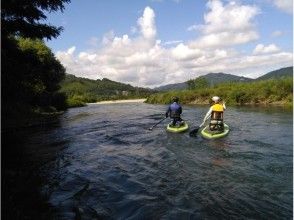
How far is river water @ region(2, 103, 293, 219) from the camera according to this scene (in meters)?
8.50

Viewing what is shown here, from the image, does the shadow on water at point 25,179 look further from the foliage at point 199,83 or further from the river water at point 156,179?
the foliage at point 199,83

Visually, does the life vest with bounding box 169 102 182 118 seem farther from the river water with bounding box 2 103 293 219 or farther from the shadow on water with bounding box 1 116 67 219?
the shadow on water with bounding box 1 116 67 219

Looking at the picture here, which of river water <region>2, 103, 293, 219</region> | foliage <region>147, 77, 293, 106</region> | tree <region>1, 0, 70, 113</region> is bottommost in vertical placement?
river water <region>2, 103, 293, 219</region>

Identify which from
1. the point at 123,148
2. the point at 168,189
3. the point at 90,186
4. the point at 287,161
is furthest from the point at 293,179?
the point at 123,148

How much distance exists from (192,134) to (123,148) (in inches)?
165

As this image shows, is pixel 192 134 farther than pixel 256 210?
Yes

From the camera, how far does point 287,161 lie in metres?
12.8

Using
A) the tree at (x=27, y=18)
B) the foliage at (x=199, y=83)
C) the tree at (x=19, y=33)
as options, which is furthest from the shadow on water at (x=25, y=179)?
the foliage at (x=199, y=83)

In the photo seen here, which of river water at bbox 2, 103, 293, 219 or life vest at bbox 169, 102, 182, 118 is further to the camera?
life vest at bbox 169, 102, 182, 118

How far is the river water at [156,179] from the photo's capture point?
8500 mm

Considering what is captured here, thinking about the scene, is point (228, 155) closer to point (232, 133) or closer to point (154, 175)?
point (154, 175)

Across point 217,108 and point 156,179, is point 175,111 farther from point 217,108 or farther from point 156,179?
point 156,179

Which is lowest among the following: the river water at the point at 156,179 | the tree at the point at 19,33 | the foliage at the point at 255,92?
the river water at the point at 156,179

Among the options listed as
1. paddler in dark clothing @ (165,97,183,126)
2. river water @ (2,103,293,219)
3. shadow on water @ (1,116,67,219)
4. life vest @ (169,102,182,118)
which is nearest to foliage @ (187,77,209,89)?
paddler in dark clothing @ (165,97,183,126)
